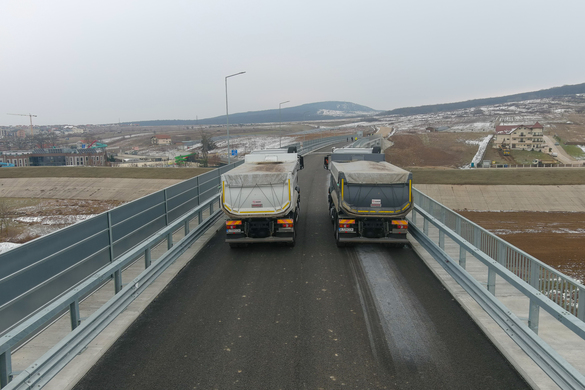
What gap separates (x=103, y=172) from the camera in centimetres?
4753

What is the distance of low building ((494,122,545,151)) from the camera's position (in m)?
94.5

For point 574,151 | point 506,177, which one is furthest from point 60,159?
point 574,151

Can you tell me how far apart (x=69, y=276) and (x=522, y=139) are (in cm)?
10780

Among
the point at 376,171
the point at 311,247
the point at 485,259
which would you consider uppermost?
the point at 376,171

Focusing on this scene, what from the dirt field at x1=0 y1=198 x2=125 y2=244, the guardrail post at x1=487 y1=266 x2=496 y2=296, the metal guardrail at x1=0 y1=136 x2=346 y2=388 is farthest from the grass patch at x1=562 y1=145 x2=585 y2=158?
the metal guardrail at x1=0 y1=136 x2=346 y2=388

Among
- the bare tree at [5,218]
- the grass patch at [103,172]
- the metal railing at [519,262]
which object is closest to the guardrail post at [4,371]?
the metal railing at [519,262]

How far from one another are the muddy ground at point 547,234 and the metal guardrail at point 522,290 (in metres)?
12.2

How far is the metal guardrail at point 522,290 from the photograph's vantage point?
512cm

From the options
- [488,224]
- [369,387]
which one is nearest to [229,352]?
[369,387]

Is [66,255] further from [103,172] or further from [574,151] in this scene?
[574,151]

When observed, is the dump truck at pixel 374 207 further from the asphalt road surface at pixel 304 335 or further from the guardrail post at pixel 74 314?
the guardrail post at pixel 74 314

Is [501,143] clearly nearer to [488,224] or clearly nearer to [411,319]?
[488,224]

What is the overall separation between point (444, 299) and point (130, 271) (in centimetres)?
703

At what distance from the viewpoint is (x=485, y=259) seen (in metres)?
7.77
